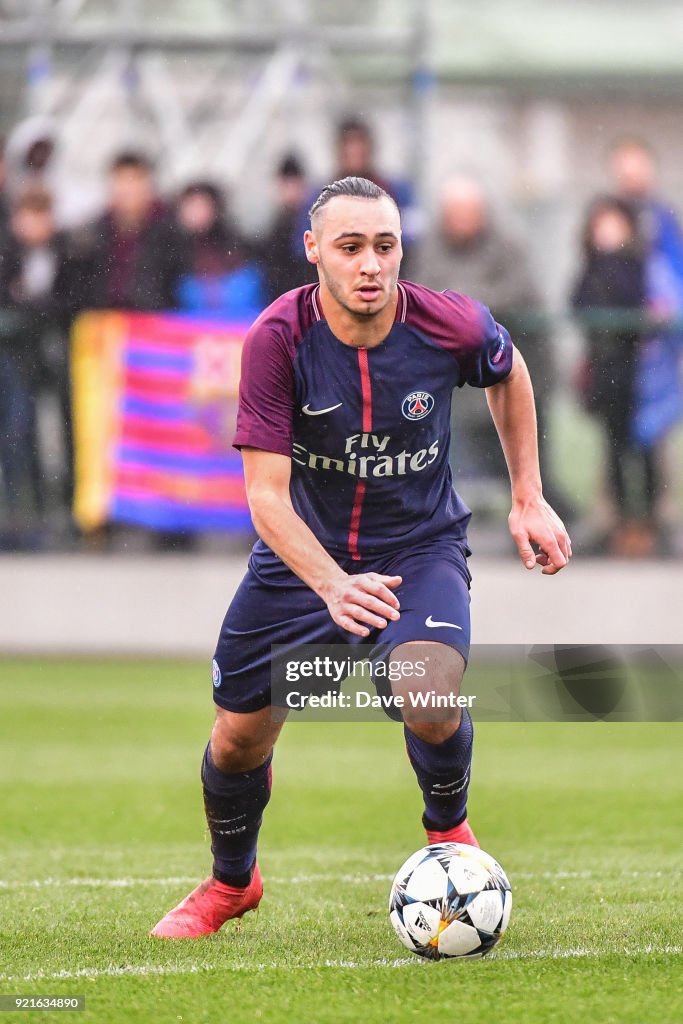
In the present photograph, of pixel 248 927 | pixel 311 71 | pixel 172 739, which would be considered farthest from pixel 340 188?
pixel 311 71

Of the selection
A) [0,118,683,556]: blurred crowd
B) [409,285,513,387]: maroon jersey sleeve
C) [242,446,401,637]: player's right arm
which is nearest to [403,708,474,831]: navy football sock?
[242,446,401,637]: player's right arm

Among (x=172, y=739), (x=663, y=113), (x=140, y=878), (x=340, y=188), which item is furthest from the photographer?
(x=663, y=113)

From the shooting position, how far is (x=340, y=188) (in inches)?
197

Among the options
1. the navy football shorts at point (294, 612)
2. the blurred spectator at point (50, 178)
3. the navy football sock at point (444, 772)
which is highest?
the blurred spectator at point (50, 178)

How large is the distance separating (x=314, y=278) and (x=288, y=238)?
33 centimetres

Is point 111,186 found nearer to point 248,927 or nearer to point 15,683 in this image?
point 15,683

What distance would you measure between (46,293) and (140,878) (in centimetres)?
693

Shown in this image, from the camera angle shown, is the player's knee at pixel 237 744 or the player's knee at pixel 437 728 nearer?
the player's knee at pixel 437 728

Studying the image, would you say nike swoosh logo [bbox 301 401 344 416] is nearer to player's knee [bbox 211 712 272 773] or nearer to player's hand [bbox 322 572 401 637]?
player's hand [bbox 322 572 401 637]

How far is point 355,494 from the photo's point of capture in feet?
17.0

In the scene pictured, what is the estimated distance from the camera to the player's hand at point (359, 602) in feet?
15.6
